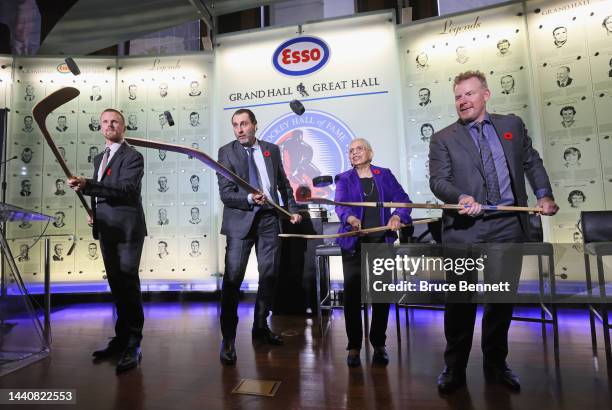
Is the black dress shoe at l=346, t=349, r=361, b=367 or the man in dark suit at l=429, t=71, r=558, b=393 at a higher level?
the man in dark suit at l=429, t=71, r=558, b=393

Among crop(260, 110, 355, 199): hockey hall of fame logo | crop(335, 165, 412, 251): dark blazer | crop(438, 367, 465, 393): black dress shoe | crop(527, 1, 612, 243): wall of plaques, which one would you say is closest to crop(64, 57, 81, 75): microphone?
crop(260, 110, 355, 199): hockey hall of fame logo

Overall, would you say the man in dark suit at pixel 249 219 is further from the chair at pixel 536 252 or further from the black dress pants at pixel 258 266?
the chair at pixel 536 252

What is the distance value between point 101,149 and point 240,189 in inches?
150

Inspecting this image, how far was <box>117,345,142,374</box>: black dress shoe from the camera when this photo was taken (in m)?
2.41

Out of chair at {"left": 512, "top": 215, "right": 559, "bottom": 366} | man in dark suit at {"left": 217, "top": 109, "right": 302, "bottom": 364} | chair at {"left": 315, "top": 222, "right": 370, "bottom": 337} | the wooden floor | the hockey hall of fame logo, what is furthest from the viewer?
the hockey hall of fame logo

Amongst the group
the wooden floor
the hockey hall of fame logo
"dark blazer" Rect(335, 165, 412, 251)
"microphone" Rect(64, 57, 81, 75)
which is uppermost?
"microphone" Rect(64, 57, 81, 75)

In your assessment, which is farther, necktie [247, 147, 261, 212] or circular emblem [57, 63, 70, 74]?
circular emblem [57, 63, 70, 74]

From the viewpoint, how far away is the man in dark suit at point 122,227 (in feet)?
8.34

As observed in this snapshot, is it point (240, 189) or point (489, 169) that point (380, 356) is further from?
point (240, 189)

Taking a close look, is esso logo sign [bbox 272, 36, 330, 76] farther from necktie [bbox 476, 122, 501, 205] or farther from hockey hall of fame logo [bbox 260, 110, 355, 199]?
necktie [bbox 476, 122, 501, 205]

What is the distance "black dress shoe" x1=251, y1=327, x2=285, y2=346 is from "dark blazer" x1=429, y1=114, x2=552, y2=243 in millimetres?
1615

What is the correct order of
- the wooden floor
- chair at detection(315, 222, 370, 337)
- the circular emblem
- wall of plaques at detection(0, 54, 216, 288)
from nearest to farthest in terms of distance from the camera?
the wooden floor, chair at detection(315, 222, 370, 337), wall of plaques at detection(0, 54, 216, 288), the circular emblem

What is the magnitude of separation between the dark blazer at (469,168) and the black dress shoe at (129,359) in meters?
2.12

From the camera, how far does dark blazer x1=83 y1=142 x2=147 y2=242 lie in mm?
2543
